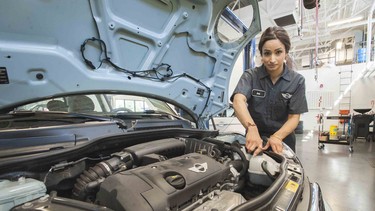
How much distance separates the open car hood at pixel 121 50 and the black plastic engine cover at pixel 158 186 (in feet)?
3.11

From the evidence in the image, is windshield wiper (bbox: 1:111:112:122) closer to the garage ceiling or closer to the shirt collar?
the shirt collar

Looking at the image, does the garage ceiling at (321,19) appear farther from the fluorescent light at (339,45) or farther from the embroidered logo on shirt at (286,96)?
the embroidered logo on shirt at (286,96)

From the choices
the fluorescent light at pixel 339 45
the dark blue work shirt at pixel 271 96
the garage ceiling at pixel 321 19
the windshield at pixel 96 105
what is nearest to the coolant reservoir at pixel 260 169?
the dark blue work shirt at pixel 271 96

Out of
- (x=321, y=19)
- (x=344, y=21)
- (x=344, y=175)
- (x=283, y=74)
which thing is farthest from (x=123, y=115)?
(x=344, y=21)

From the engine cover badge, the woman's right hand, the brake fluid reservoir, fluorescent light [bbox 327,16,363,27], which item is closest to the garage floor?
the woman's right hand

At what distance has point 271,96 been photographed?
1653mm

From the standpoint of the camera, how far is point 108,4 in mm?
1554

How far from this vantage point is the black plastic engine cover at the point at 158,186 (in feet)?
2.10

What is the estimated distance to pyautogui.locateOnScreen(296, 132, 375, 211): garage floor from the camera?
242cm

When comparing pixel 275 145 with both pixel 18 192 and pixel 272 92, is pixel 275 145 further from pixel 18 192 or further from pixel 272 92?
pixel 18 192

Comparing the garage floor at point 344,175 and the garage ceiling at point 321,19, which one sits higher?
the garage ceiling at point 321,19

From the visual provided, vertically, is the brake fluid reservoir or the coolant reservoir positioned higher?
the brake fluid reservoir

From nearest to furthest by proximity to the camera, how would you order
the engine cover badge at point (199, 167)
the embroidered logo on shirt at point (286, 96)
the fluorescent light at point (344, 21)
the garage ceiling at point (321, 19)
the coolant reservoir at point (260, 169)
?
1. the engine cover badge at point (199, 167)
2. the coolant reservoir at point (260, 169)
3. the embroidered logo on shirt at point (286, 96)
4. the garage ceiling at point (321, 19)
5. the fluorescent light at point (344, 21)

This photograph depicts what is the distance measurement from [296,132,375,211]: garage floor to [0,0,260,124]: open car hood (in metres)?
1.75
